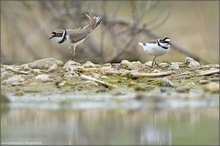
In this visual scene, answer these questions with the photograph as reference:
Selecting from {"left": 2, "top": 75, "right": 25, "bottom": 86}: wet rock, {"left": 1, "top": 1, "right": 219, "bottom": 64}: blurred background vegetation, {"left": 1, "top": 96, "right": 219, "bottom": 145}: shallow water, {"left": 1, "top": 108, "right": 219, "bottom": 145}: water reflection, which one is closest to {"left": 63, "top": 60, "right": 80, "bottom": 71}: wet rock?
{"left": 2, "top": 75, "right": 25, "bottom": 86}: wet rock

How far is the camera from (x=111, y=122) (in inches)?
279

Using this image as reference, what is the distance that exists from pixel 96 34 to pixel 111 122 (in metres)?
10.8

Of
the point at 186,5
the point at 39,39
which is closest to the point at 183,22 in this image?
the point at 186,5

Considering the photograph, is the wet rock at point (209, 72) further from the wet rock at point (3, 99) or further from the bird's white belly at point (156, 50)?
the wet rock at point (3, 99)

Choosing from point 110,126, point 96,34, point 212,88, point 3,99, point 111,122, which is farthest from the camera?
point 96,34

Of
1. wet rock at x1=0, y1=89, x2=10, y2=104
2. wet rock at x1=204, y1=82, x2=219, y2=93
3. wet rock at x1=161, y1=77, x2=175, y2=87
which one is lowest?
wet rock at x1=0, y1=89, x2=10, y2=104

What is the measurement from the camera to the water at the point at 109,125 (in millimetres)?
6489

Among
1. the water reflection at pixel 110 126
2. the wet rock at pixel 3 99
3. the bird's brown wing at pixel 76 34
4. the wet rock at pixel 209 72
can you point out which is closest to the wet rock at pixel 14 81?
the wet rock at pixel 3 99

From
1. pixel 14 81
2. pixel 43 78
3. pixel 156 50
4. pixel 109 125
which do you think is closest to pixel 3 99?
pixel 14 81

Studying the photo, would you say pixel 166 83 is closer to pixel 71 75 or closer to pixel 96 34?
pixel 71 75

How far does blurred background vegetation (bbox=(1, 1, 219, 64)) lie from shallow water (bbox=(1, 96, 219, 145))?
5040 millimetres

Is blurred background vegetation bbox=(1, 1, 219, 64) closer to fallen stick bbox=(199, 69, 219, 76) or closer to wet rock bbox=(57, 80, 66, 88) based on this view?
wet rock bbox=(57, 80, 66, 88)

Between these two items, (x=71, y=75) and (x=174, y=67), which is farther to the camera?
(x=174, y=67)

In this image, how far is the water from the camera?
6.49 m
